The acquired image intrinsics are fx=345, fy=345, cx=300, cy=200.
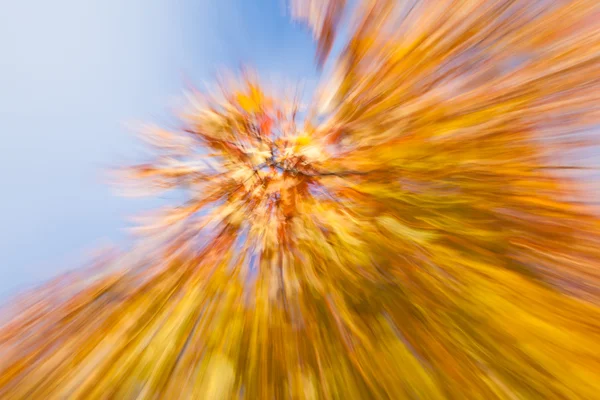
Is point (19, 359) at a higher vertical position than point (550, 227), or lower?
lower

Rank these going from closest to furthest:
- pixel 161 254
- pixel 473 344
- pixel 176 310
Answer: pixel 473 344 → pixel 176 310 → pixel 161 254

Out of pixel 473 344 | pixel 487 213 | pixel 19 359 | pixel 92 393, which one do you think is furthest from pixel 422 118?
pixel 19 359

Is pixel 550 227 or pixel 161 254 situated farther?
pixel 161 254

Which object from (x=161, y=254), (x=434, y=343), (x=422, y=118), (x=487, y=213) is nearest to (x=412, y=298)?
(x=434, y=343)

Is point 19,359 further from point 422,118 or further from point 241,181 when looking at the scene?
point 422,118

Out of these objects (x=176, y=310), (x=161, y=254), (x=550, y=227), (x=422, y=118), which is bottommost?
(x=176, y=310)

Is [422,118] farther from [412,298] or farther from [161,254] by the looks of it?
[161,254]

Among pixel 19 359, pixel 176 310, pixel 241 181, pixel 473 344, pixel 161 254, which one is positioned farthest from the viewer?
pixel 241 181
